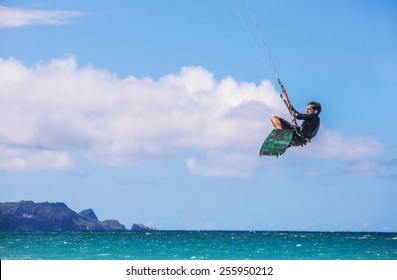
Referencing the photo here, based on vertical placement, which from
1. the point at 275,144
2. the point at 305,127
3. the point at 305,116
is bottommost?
the point at 275,144

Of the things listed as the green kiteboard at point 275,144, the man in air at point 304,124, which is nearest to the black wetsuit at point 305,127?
the man in air at point 304,124

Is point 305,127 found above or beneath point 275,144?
above

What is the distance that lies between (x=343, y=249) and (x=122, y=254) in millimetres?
18194

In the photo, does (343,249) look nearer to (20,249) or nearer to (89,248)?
(89,248)

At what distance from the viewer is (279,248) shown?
76500 millimetres

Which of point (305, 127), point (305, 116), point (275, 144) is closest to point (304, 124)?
point (305, 127)

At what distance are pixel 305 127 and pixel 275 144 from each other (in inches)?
40.0

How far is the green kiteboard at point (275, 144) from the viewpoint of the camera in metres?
21.1

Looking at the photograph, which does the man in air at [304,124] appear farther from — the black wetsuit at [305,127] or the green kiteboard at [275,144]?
the green kiteboard at [275,144]

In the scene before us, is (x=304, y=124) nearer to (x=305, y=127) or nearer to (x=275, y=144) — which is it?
(x=305, y=127)

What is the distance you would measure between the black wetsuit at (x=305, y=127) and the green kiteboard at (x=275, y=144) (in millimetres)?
309

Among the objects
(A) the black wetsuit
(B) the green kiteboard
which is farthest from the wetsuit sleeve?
(B) the green kiteboard

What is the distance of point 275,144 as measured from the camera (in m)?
21.1
